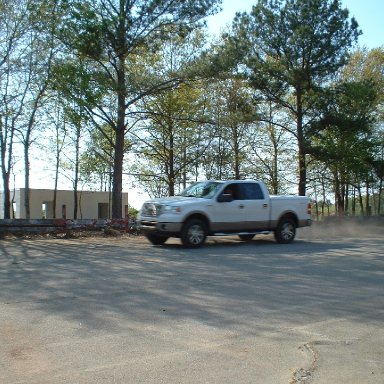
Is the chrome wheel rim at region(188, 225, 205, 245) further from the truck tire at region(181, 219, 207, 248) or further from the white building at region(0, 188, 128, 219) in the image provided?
the white building at region(0, 188, 128, 219)

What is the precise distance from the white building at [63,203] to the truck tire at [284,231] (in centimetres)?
3458

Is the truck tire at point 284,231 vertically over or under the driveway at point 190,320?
over

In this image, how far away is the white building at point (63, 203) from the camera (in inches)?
2061

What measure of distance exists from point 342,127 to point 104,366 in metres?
28.3

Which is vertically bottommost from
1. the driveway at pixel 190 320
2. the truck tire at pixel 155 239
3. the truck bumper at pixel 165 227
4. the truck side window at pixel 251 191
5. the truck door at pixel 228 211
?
the driveway at pixel 190 320

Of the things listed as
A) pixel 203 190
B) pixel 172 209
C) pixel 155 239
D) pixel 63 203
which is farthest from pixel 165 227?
pixel 63 203

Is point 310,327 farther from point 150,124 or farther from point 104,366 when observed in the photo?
point 150,124

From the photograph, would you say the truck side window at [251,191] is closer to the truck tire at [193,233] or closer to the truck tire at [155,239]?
the truck tire at [193,233]

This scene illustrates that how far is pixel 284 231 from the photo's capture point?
59.6ft

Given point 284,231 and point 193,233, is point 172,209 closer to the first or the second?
point 193,233

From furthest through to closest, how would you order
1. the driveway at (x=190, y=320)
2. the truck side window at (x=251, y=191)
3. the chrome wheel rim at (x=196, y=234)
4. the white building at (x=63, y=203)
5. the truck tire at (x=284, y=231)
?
the white building at (x=63, y=203)
the truck tire at (x=284, y=231)
the truck side window at (x=251, y=191)
the chrome wheel rim at (x=196, y=234)
the driveway at (x=190, y=320)

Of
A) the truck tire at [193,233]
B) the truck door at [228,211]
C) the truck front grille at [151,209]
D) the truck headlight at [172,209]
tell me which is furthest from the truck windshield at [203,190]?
the truck front grille at [151,209]

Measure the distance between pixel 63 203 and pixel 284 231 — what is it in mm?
39598

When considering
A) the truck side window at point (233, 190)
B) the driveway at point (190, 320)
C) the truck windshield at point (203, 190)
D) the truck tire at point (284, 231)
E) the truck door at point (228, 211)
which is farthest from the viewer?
the truck tire at point (284, 231)
